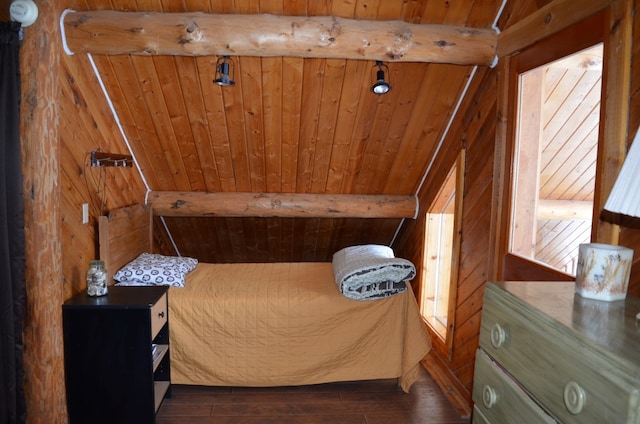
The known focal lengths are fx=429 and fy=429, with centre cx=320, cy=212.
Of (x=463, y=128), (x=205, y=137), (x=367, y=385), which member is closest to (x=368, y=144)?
(x=463, y=128)

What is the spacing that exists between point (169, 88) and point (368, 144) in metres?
1.48

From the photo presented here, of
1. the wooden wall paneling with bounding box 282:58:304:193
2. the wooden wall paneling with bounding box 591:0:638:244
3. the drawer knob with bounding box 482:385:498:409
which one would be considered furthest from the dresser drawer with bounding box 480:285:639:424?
the wooden wall paneling with bounding box 282:58:304:193

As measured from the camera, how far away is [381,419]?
2525mm

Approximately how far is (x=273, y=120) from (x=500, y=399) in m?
2.36

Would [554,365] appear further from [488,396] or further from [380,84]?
[380,84]

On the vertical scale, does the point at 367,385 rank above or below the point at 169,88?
below

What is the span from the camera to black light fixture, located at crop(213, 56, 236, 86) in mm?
2395

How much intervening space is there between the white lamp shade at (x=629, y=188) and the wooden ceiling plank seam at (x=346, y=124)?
191 centimetres

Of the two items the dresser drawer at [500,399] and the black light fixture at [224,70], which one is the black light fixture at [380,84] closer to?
the black light fixture at [224,70]

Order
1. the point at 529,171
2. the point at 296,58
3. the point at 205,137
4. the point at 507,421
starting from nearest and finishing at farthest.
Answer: the point at 507,421 → the point at 529,171 → the point at 296,58 → the point at 205,137

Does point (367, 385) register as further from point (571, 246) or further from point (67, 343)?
point (67, 343)

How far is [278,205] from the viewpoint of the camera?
151 inches

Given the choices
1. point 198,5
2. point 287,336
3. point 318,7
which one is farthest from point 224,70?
point 287,336

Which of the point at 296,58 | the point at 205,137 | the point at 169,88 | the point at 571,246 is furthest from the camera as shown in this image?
the point at 205,137
